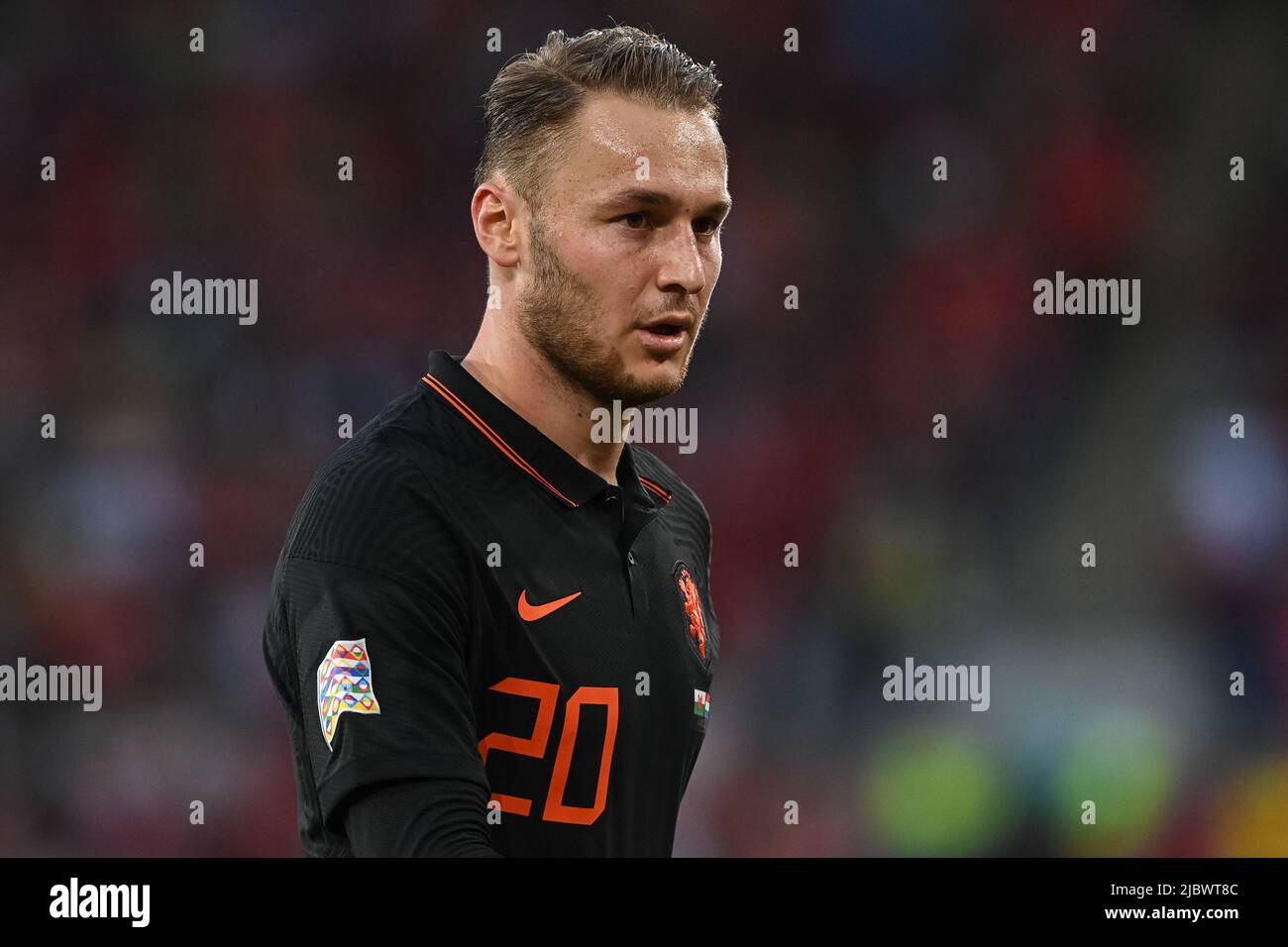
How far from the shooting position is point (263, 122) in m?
6.63

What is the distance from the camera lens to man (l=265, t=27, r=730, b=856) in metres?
1.83

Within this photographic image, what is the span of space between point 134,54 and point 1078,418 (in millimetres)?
4729

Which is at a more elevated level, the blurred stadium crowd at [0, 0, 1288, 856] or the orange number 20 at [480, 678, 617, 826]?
the blurred stadium crowd at [0, 0, 1288, 856]

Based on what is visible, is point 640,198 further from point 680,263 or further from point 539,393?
point 539,393

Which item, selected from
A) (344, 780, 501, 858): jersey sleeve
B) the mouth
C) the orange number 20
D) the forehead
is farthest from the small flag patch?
the forehead

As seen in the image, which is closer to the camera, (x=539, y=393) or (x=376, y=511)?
(x=376, y=511)

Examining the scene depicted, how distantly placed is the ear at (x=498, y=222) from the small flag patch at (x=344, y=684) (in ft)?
2.40

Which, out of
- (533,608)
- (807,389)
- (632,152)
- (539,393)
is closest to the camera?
(533,608)

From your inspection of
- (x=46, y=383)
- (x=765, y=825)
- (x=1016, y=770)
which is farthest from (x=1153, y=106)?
(x=46, y=383)

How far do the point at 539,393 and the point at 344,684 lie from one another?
0.64 meters

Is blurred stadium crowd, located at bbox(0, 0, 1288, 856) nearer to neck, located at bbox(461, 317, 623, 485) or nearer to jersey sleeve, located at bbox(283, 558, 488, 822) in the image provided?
neck, located at bbox(461, 317, 623, 485)

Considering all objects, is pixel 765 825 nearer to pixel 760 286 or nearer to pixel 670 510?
pixel 760 286

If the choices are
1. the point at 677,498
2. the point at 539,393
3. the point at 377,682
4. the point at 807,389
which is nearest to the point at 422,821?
the point at 377,682

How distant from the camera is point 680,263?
2.17m
